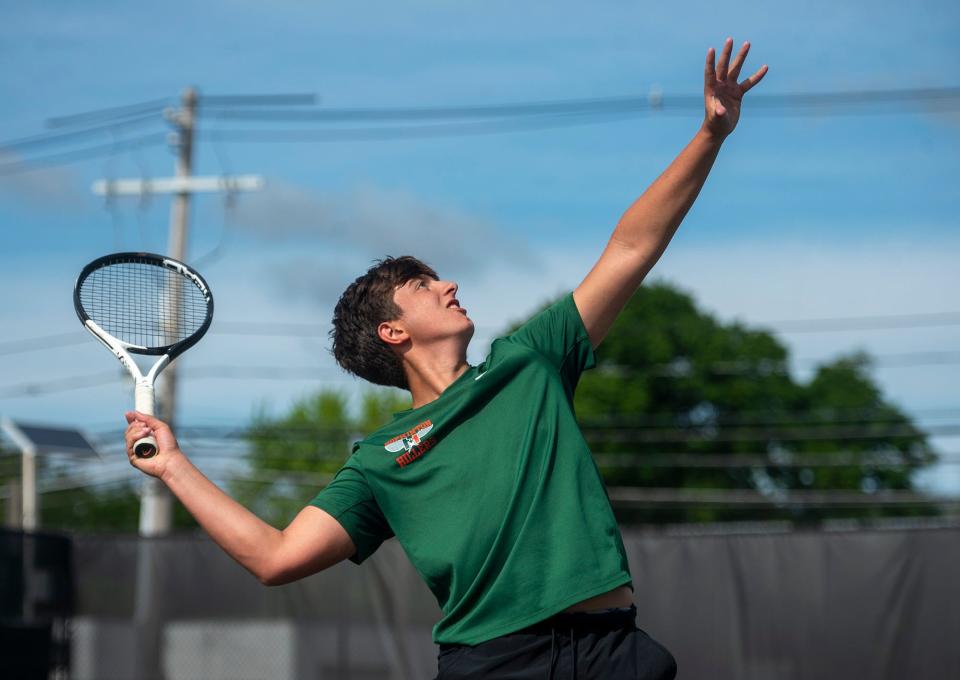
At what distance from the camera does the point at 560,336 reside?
3.02 metres

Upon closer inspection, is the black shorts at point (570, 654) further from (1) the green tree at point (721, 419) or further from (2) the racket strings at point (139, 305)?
(1) the green tree at point (721, 419)

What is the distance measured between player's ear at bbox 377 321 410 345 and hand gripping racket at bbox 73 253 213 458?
0.76m

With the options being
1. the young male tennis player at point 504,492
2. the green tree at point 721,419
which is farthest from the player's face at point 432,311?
the green tree at point 721,419

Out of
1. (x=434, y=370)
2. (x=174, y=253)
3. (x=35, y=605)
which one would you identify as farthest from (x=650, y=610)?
(x=174, y=253)

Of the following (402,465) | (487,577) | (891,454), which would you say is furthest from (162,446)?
(891,454)

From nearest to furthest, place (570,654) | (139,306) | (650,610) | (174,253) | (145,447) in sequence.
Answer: (570,654) < (145,447) < (139,306) < (650,610) < (174,253)

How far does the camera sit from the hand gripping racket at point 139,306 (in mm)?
3705

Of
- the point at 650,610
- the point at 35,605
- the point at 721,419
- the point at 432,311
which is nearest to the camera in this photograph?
the point at 432,311

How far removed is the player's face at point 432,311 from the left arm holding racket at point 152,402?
542 millimetres

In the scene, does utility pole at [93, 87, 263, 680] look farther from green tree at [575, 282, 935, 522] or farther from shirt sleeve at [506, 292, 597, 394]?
green tree at [575, 282, 935, 522]

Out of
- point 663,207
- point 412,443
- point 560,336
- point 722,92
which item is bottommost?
point 412,443

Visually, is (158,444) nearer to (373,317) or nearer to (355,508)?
(355,508)

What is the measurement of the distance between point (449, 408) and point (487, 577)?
16.2 inches

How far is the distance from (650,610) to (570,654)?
578 centimetres
